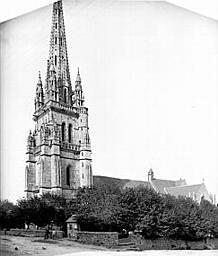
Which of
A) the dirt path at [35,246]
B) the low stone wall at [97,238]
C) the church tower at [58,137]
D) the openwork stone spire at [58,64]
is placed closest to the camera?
the dirt path at [35,246]

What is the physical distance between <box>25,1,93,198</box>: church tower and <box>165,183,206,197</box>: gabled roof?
0.74m

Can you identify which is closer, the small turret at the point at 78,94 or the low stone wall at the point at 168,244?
the low stone wall at the point at 168,244

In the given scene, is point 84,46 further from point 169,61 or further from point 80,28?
point 169,61

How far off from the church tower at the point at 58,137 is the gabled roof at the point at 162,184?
585mm

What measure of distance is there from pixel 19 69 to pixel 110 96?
91cm

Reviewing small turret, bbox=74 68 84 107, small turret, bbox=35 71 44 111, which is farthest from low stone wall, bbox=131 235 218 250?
small turret, bbox=35 71 44 111

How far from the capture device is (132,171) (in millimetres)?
4426

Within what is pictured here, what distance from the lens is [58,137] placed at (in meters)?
4.38

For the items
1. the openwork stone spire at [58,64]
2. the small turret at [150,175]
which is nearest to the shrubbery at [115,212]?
the small turret at [150,175]

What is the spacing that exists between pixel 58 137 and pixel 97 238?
3.19ft

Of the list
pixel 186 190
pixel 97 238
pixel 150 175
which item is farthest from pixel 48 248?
pixel 186 190

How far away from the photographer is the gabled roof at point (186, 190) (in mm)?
4379

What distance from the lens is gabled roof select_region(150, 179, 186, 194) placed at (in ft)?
14.3

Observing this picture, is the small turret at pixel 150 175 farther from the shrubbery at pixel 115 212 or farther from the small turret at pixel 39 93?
the small turret at pixel 39 93
